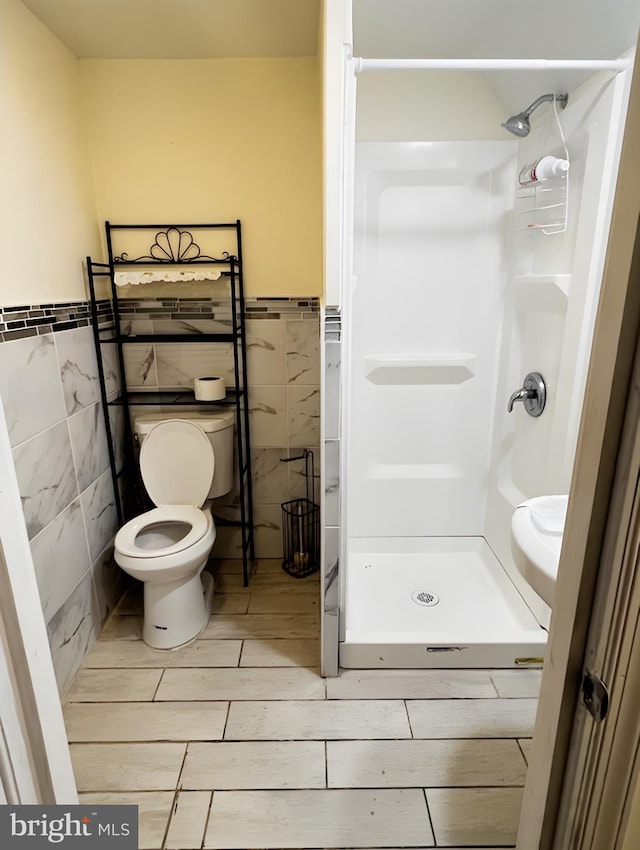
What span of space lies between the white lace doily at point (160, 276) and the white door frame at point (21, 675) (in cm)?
147

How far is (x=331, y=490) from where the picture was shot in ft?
5.43

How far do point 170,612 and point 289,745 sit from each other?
2.28 ft

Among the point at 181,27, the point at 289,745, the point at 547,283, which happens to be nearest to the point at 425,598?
the point at 289,745

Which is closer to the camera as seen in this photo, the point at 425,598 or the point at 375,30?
the point at 375,30

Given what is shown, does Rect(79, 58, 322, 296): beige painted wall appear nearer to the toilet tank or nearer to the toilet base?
the toilet tank

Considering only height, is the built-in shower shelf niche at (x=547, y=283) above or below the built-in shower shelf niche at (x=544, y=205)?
below

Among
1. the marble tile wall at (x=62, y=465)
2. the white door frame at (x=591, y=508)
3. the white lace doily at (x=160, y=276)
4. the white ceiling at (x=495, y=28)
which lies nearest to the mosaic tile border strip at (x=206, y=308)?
the white lace doily at (x=160, y=276)

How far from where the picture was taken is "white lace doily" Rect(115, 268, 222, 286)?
80.3 inches

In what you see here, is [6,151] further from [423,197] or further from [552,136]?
[552,136]

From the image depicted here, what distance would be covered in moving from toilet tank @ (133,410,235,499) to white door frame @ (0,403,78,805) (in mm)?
1374

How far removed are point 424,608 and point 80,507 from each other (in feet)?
4.88

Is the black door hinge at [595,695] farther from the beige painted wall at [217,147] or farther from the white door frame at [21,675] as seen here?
the beige painted wall at [217,147]

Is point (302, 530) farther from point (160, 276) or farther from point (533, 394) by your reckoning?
point (160, 276)

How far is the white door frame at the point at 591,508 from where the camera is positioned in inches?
20.0
